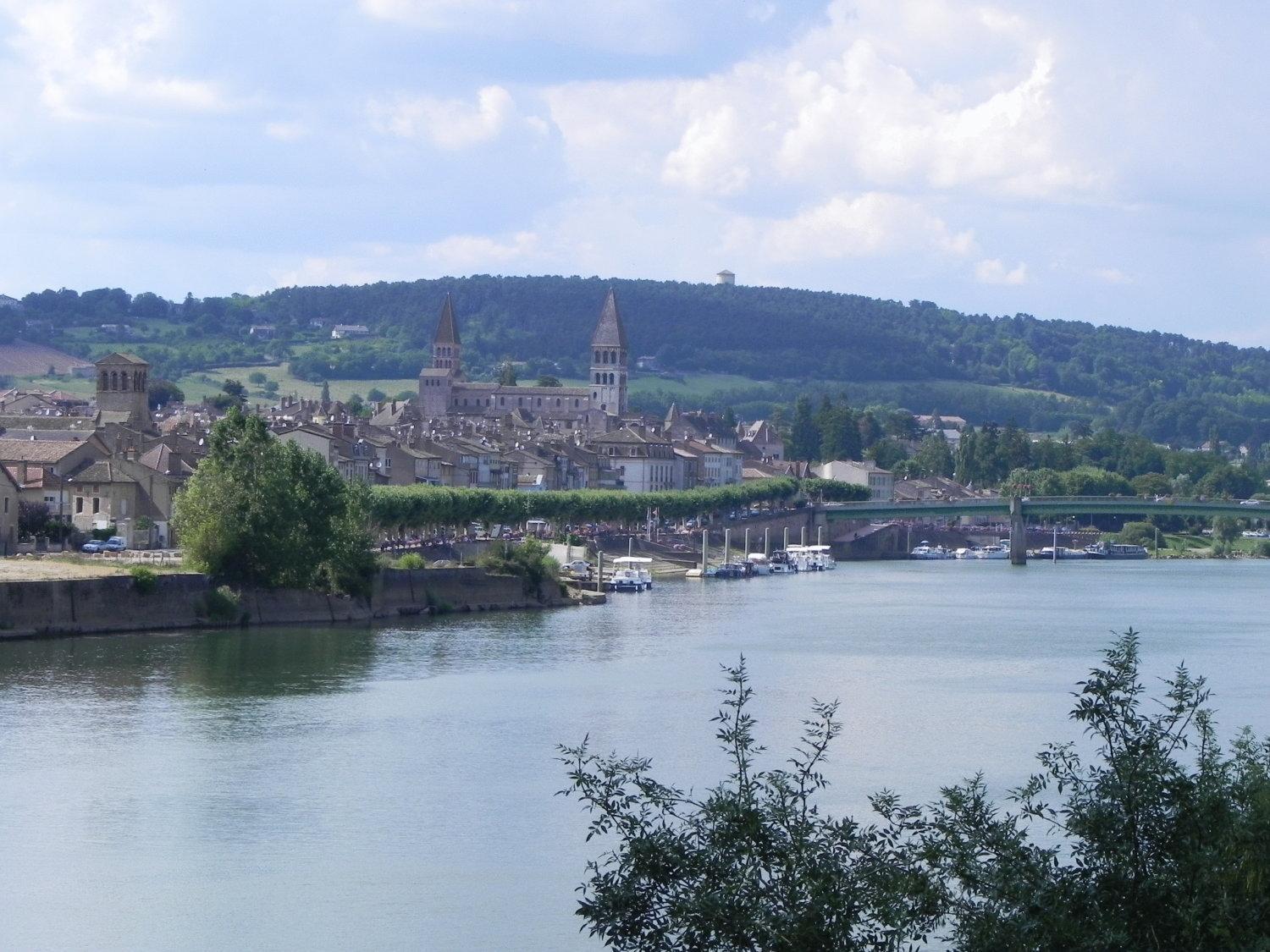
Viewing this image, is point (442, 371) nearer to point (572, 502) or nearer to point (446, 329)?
point (446, 329)

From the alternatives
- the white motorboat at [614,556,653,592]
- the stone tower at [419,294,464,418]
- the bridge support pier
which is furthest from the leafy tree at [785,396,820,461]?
the white motorboat at [614,556,653,592]

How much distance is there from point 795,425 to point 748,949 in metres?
150

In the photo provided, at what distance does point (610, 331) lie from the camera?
17000cm

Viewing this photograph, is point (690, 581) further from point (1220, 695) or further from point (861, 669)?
point (1220, 695)

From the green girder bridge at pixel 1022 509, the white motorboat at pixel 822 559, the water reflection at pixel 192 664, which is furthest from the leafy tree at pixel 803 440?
the water reflection at pixel 192 664

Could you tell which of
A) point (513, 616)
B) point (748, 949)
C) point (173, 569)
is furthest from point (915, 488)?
point (748, 949)

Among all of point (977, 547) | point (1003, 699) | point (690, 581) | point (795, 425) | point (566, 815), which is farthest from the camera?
point (795, 425)

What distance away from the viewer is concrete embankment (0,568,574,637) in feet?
147

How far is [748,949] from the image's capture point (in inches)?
584

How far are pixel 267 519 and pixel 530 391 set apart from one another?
365ft

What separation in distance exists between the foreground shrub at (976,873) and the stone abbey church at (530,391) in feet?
448

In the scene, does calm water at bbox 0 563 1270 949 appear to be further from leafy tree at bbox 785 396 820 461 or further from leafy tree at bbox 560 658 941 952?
leafy tree at bbox 785 396 820 461

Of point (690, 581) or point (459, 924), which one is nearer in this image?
point (459, 924)

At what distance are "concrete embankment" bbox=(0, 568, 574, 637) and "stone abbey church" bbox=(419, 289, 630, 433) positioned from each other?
9246 cm
